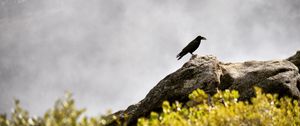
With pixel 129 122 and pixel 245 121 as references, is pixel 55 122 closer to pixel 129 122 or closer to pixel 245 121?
pixel 245 121

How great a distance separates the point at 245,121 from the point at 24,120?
562cm

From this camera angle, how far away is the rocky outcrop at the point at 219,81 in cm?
2095

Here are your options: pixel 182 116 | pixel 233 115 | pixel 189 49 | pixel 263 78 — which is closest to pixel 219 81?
pixel 263 78

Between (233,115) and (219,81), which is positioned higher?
(219,81)

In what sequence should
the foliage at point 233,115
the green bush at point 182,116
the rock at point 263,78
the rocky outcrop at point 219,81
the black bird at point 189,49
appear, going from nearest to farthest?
the green bush at point 182,116 < the foliage at point 233,115 < the rock at point 263,78 < the rocky outcrop at point 219,81 < the black bird at point 189,49

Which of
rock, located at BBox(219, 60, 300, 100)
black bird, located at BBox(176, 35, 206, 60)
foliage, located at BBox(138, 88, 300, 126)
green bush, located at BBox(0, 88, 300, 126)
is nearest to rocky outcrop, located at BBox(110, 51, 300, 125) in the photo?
rock, located at BBox(219, 60, 300, 100)

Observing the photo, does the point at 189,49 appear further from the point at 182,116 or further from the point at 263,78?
the point at 182,116

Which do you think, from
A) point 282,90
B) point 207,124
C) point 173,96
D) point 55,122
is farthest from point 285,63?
point 55,122

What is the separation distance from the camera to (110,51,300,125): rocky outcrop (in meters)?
21.0

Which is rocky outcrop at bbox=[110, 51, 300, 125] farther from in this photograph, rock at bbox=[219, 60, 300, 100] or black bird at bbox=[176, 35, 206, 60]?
black bird at bbox=[176, 35, 206, 60]

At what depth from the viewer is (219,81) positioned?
2167cm

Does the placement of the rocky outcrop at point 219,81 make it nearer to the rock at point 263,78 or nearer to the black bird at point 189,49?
the rock at point 263,78

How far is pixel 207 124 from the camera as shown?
36.2 ft

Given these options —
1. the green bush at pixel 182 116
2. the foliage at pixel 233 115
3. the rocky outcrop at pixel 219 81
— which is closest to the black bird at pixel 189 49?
the rocky outcrop at pixel 219 81
